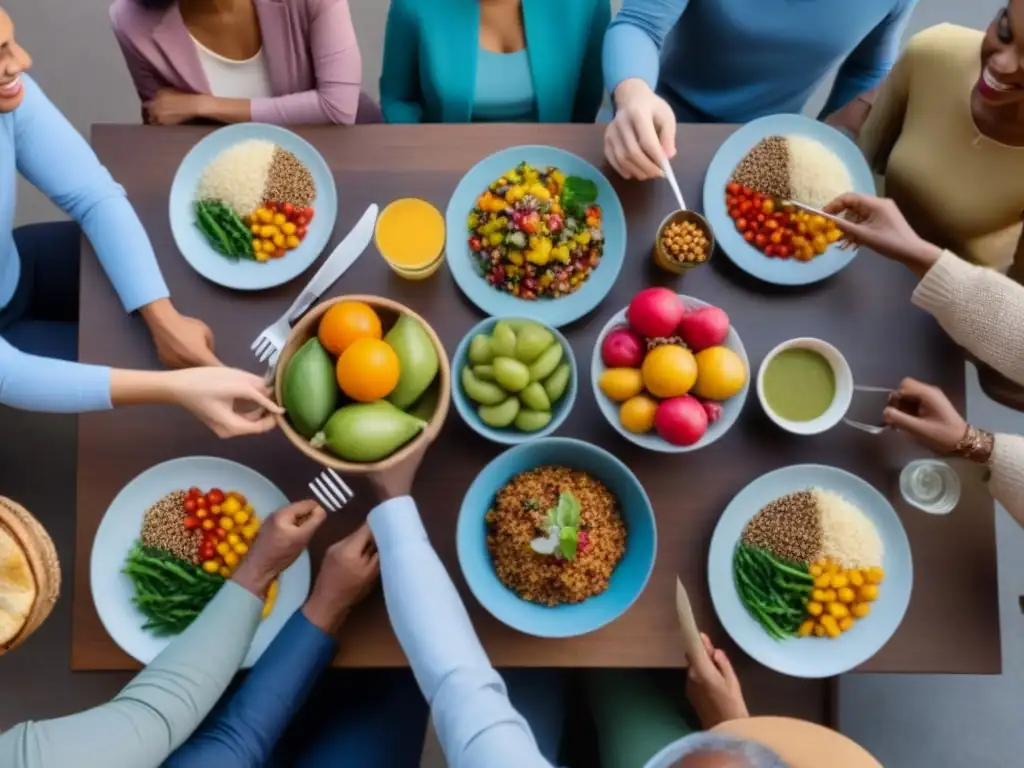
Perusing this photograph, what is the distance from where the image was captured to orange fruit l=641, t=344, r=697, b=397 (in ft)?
3.09

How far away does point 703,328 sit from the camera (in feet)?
3.22

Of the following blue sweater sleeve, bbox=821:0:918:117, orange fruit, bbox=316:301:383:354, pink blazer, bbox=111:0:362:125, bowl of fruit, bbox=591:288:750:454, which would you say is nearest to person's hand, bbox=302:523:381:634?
orange fruit, bbox=316:301:383:354

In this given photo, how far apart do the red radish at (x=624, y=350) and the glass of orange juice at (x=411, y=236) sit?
275mm

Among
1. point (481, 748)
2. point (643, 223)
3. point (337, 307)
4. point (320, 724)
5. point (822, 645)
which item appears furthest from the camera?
point (320, 724)

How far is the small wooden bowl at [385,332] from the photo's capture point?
883 millimetres

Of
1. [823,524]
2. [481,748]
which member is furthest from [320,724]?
[823,524]

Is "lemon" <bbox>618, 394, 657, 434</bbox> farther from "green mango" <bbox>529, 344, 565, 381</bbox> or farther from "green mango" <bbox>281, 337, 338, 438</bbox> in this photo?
"green mango" <bbox>281, 337, 338, 438</bbox>

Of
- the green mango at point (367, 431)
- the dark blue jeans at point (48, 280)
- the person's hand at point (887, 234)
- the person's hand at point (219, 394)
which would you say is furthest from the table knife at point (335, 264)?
the person's hand at point (887, 234)

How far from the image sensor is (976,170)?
1.16 meters

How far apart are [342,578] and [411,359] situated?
1.03 ft

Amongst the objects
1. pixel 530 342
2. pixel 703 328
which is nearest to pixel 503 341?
pixel 530 342

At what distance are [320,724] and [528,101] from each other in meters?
1.15

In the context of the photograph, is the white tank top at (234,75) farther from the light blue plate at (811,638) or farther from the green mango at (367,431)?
the light blue plate at (811,638)

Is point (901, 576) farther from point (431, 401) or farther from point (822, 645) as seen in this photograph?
point (431, 401)
